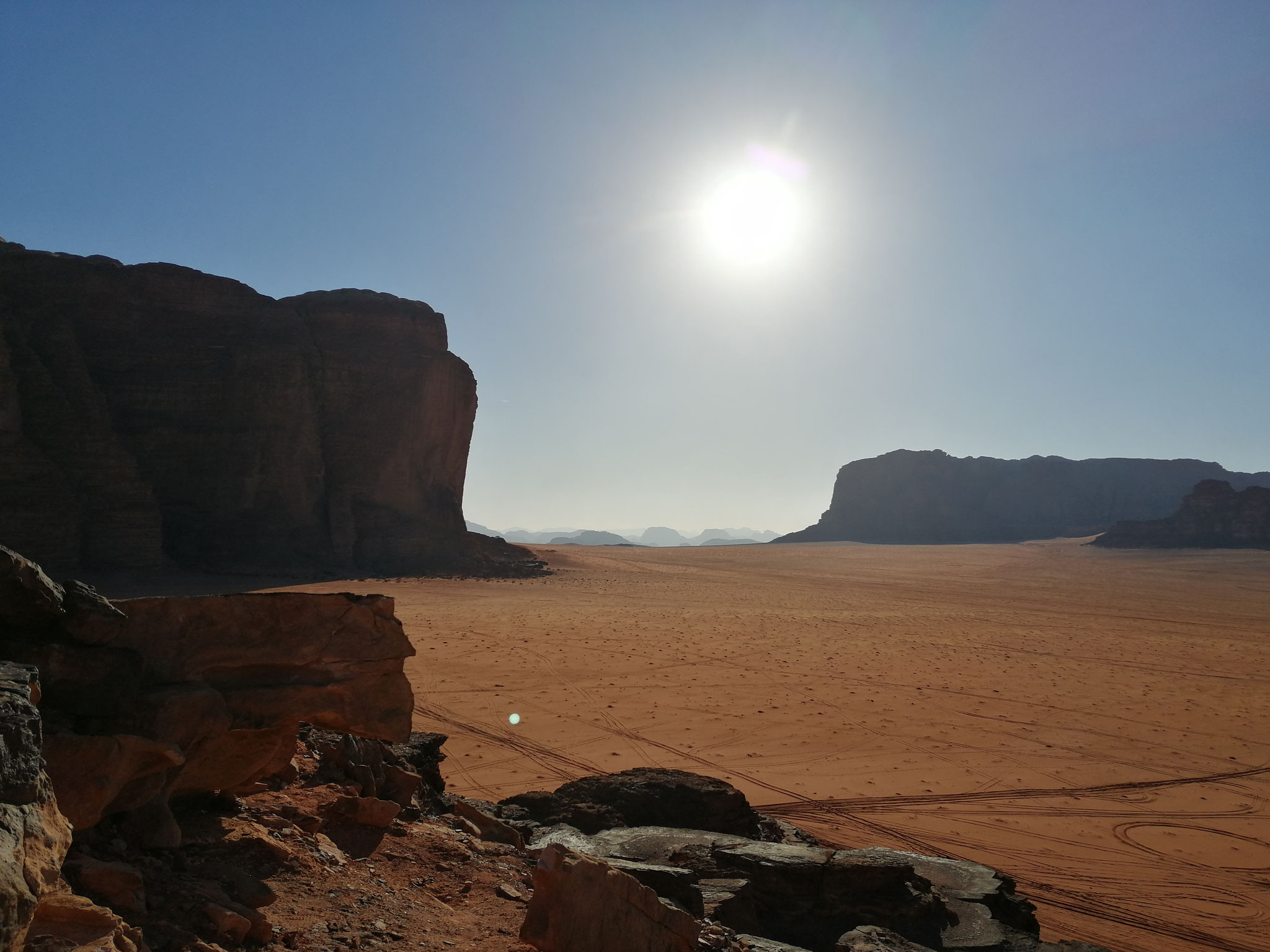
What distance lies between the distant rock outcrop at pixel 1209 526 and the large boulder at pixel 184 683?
3207 inches

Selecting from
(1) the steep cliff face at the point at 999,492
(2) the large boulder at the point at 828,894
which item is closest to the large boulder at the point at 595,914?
(2) the large boulder at the point at 828,894

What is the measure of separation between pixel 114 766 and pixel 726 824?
5.24m

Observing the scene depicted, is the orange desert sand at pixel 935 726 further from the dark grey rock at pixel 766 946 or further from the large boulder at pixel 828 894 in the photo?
the dark grey rock at pixel 766 946

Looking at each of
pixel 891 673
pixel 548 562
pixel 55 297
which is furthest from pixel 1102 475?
pixel 55 297

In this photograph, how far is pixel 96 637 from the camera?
3.68 metres

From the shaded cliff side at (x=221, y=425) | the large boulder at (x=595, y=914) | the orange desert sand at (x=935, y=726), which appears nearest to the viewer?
the large boulder at (x=595, y=914)

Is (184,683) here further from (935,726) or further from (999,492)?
(999,492)

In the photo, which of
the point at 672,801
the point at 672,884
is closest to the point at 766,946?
the point at 672,884

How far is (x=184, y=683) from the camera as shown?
406cm

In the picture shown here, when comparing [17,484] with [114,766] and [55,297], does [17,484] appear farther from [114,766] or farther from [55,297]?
[114,766]

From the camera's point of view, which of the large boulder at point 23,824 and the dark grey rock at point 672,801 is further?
the dark grey rock at point 672,801

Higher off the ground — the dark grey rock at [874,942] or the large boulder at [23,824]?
the large boulder at [23,824]

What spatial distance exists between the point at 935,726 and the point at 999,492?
123 meters

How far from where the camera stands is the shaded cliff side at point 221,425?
2805 centimetres
